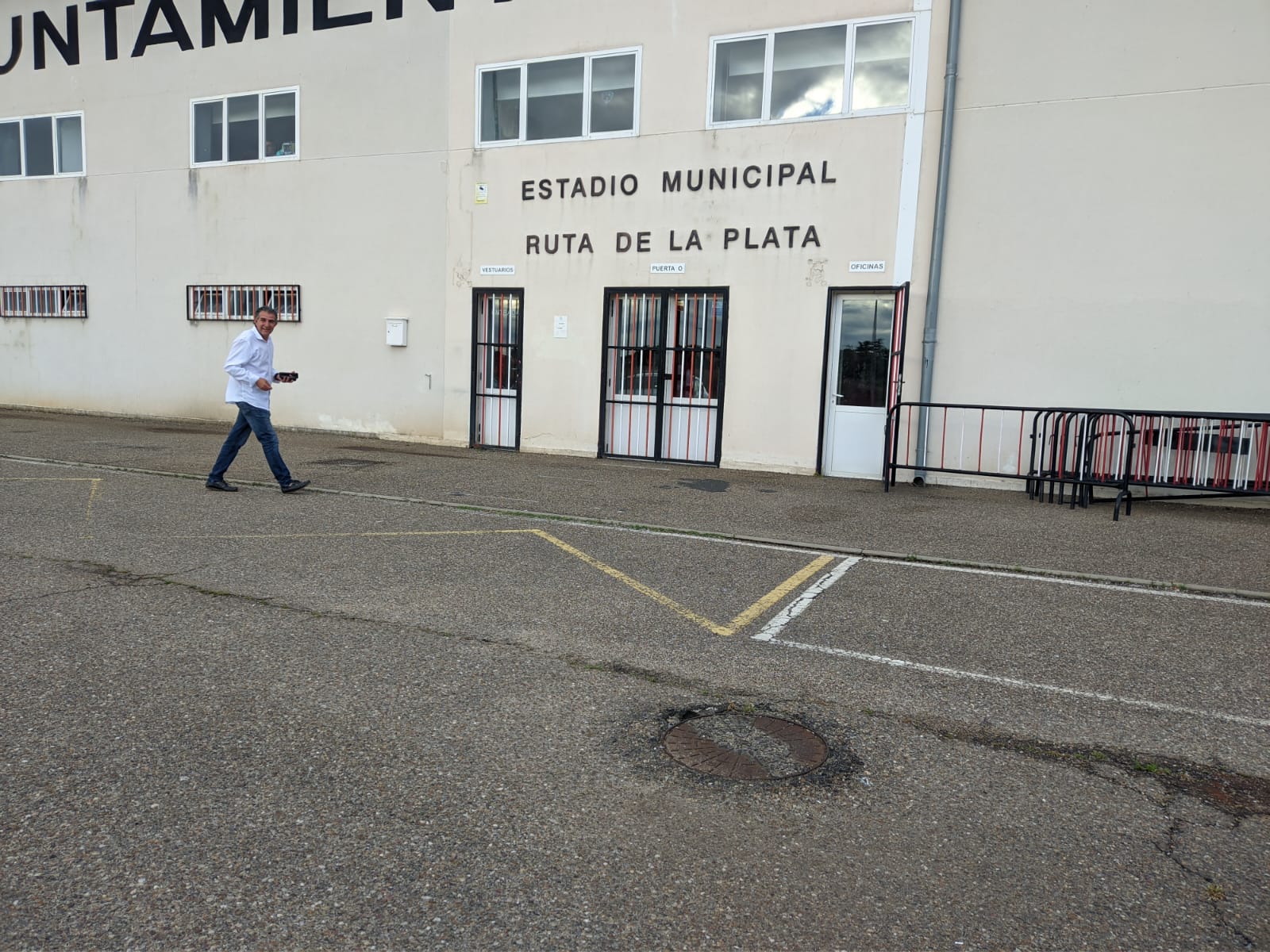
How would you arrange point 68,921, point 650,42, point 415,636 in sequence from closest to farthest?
point 68,921 → point 415,636 → point 650,42

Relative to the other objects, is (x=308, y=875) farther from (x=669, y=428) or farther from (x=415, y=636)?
(x=669, y=428)

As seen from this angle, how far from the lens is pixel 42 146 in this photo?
58.6 ft

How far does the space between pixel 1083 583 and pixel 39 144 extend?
1976 cm

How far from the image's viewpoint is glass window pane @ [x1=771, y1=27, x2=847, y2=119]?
1198 centimetres

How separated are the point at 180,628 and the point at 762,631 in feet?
10.7

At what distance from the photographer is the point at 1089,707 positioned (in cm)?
437

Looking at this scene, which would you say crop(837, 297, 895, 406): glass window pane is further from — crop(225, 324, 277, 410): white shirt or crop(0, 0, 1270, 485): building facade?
crop(225, 324, 277, 410): white shirt

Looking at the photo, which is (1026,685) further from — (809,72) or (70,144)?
(70,144)

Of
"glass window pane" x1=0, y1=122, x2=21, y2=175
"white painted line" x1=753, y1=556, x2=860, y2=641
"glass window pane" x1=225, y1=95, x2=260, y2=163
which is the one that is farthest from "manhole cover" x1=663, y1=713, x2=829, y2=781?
"glass window pane" x1=0, y1=122, x2=21, y2=175

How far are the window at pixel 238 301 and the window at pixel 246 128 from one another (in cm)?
214

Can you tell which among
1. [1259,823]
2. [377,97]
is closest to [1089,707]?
[1259,823]

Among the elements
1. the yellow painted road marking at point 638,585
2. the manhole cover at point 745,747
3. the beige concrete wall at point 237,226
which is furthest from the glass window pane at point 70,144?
the manhole cover at point 745,747

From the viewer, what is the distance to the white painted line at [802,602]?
5.44 metres

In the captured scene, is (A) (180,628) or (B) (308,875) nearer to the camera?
(B) (308,875)
